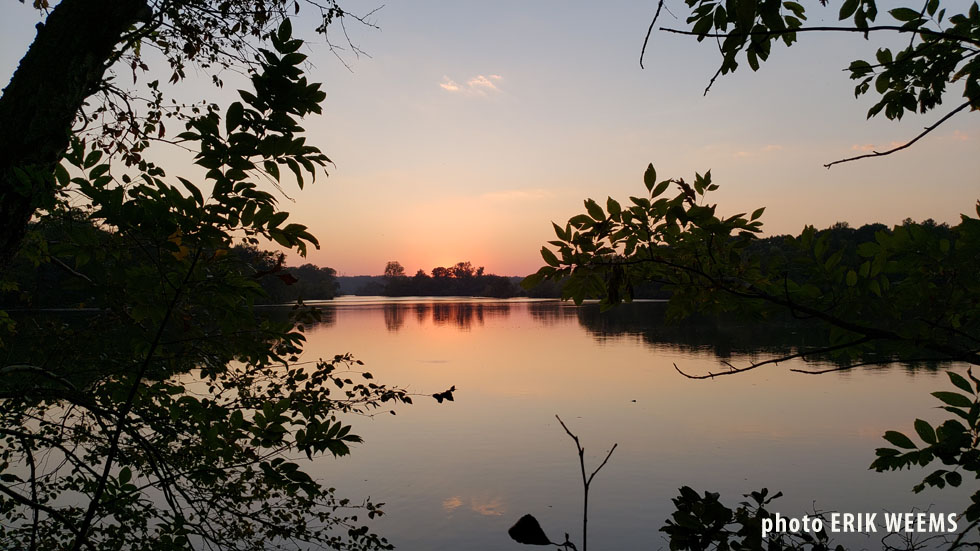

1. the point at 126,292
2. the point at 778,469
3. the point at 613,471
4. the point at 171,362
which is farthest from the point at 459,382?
the point at 126,292

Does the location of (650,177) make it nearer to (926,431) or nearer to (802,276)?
(802,276)

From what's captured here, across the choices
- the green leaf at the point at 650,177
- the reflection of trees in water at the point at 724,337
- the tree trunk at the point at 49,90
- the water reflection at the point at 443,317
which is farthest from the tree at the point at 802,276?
the water reflection at the point at 443,317

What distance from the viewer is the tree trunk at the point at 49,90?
3053 millimetres

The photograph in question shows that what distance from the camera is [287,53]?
2805 millimetres

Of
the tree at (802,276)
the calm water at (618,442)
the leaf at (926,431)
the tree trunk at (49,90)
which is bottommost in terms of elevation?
the calm water at (618,442)

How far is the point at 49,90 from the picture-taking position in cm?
318

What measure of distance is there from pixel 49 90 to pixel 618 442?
1353cm

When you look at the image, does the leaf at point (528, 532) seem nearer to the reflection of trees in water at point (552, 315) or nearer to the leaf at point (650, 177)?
the leaf at point (650, 177)

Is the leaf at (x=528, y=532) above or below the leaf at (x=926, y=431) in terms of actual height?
above

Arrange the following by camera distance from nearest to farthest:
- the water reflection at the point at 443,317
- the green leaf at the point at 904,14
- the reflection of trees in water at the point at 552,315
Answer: the green leaf at the point at 904,14 < the water reflection at the point at 443,317 < the reflection of trees in water at the point at 552,315

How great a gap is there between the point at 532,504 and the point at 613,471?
98.1 inches

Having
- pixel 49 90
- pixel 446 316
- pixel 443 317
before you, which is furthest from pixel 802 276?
pixel 446 316

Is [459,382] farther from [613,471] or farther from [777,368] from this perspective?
[777,368]

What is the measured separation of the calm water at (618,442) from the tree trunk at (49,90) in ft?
23.7
